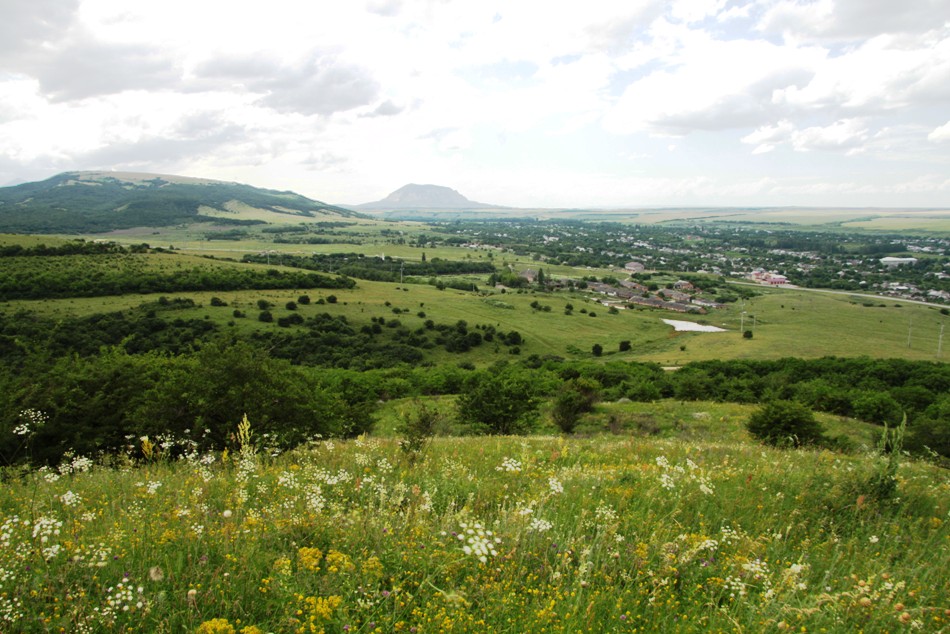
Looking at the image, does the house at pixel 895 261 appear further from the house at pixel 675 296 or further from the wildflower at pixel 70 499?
the wildflower at pixel 70 499

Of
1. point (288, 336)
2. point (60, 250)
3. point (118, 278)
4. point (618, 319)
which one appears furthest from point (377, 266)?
point (288, 336)

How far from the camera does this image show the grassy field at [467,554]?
3146 mm

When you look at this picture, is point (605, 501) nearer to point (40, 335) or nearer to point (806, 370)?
point (806, 370)

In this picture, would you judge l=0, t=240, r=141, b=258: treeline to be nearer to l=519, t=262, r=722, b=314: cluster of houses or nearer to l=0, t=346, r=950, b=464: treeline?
l=0, t=346, r=950, b=464: treeline

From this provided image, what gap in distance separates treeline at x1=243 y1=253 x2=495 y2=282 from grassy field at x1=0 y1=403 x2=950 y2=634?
12495 cm

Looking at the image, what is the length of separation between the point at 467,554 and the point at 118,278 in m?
104

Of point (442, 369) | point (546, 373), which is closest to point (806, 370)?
point (546, 373)

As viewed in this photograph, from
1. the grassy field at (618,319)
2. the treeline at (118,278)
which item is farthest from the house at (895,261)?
the treeline at (118,278)

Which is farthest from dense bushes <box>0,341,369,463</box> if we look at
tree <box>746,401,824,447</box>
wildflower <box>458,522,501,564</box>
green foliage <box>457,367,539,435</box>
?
tree <box>746,401,824,447</box>

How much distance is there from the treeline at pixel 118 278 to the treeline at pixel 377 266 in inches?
999

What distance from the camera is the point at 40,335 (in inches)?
2189

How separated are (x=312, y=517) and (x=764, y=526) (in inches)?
184

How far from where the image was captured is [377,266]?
15475 centimetres

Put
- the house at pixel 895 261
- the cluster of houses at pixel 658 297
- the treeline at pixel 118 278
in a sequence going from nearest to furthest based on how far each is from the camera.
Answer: the treeline at pixel 118 278 → the cluster of houses at pixel 658 297 → the house at pixel 895 261
